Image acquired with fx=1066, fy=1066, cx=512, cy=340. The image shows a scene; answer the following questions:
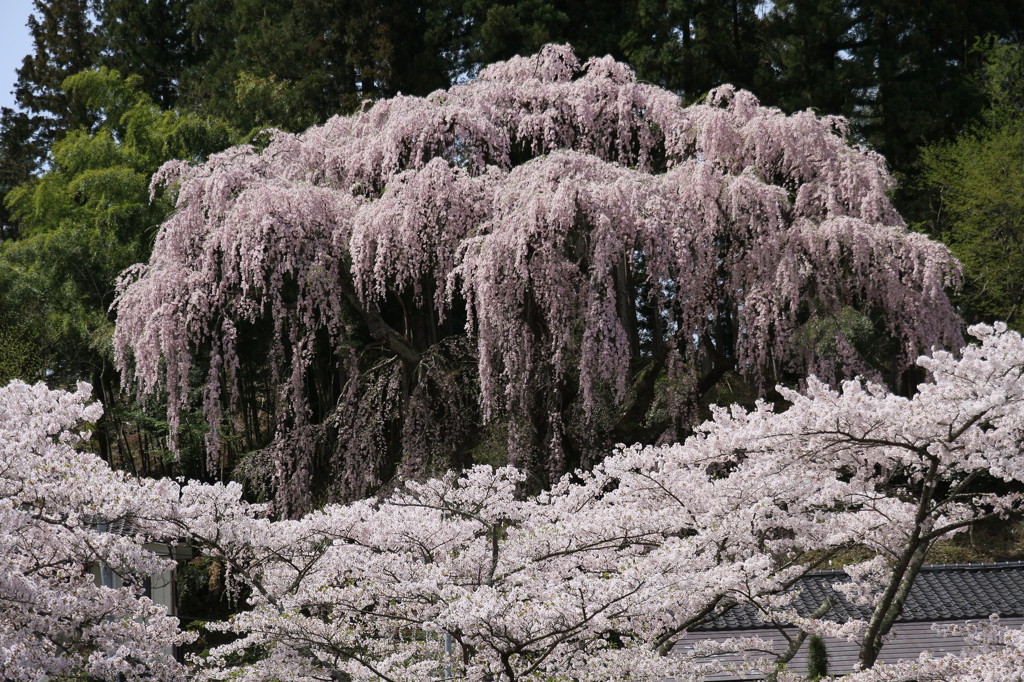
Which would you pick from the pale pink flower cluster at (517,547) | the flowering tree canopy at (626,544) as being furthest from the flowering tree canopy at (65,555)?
the flowering tree canopy at (626,544)

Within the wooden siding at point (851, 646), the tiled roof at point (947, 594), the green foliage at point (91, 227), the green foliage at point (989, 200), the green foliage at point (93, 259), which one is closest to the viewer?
the wooden siding at point (851, 646)

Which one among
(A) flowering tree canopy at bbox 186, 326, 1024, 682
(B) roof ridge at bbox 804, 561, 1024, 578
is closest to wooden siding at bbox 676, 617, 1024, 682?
(B) roof ridge at bbox 804, 561, 1024, 578

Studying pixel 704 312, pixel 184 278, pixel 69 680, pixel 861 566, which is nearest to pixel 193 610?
pixel 184 278

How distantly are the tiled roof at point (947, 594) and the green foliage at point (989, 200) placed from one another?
15.6 feet

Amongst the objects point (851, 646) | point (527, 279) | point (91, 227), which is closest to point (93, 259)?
point (91, 227)

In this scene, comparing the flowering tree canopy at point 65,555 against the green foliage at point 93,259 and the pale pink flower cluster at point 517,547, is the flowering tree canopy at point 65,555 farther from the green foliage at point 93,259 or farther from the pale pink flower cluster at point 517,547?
the green foliage at point 93,259

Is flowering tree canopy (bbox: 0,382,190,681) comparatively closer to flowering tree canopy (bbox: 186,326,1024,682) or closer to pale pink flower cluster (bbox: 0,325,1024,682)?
pale pink flower cluster (bbox: 0,325,1024,682)

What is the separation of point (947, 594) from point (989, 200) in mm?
7032

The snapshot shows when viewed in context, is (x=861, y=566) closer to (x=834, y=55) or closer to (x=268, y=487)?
(x=268, y=487)

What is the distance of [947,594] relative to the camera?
33.2 ft

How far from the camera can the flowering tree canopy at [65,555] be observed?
14.1 feet

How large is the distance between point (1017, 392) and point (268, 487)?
22.8ft

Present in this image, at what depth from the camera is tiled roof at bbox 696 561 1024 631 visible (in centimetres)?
950

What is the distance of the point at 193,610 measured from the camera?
10938 millimetres
